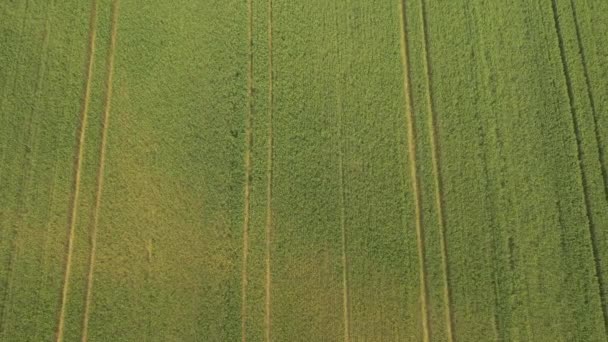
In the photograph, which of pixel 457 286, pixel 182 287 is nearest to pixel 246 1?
pixel 182 287

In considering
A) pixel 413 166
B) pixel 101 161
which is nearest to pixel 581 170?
pixel 413 166

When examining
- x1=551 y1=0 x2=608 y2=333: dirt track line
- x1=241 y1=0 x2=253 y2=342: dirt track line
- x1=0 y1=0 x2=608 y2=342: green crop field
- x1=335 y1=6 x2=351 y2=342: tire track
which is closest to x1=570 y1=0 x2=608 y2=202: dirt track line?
x1=0 y1=0 x2=608 y2=342: green crop field

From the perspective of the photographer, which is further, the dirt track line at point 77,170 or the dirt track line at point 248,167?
the dirt track line at point 248,167

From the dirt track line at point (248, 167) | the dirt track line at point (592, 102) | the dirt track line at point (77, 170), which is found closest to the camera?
the dirt track line at point (77, 170)

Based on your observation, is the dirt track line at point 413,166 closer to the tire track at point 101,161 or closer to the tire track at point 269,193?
the tire track at point 269,193

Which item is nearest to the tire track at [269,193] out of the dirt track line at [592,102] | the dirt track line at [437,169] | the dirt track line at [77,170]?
the dirt track line at [437,169]

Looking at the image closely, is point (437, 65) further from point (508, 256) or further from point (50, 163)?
point (50, 163)
